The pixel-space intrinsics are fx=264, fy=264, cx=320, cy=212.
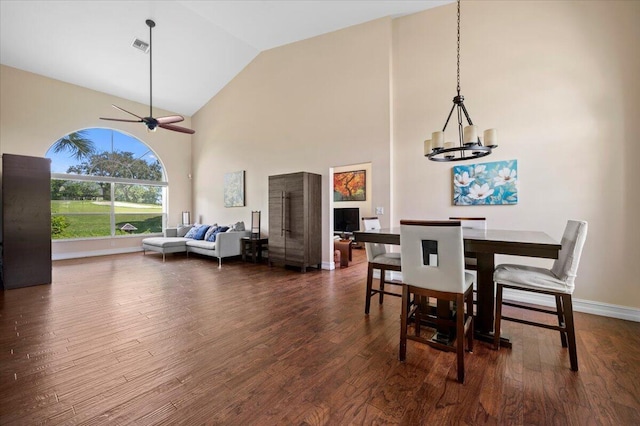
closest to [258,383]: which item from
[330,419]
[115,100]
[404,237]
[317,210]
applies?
[330,419]

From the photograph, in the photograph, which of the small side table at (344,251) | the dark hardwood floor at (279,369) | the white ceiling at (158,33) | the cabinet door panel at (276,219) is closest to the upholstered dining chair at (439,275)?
the dark hardwood floor at (279,369)

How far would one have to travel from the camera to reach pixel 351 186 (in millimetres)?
8297

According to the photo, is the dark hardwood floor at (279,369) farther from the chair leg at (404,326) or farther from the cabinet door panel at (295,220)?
the cabinet door panel at (295,220)

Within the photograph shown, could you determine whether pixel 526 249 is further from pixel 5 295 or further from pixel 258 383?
pixel 5 295

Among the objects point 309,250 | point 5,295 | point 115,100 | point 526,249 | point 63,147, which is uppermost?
point 115,100

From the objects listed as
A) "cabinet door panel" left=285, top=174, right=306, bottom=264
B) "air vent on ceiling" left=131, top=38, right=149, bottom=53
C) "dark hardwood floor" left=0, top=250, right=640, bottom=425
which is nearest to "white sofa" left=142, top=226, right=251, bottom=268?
"cabinet door panel" left=285, top=174, right=306, bottom=264

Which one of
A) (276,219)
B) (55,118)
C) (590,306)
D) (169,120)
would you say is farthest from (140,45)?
(590,306)

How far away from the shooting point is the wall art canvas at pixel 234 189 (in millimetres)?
6950

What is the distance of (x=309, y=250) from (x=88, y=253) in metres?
6.02

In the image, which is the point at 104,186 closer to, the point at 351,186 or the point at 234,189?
the point at 234,189

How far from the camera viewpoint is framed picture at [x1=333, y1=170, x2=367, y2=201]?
26.4ft

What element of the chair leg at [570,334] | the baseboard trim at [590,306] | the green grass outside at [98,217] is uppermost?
the green grass outside at [98,217]

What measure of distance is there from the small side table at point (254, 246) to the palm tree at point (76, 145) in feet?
15.4

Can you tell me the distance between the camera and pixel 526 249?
1900 millimetres
